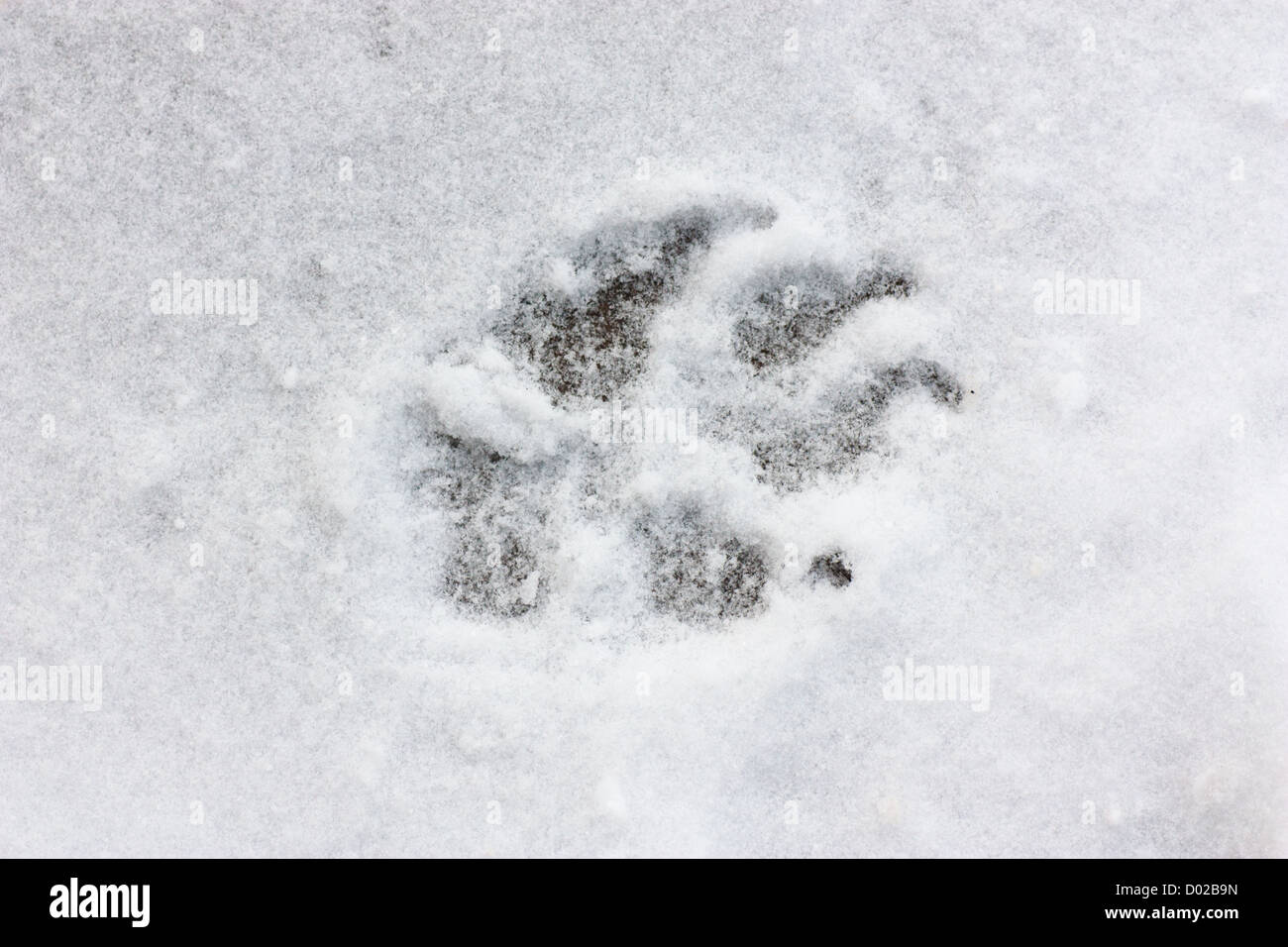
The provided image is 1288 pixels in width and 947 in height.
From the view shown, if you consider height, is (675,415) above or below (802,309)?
below

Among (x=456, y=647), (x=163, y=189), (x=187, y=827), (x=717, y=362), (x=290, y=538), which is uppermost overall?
(x=163, y=189)

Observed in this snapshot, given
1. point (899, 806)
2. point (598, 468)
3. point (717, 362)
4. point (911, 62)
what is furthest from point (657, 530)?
point (911, 62)

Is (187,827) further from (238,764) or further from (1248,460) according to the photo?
(1248,460)

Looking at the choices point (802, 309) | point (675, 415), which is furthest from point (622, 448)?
point (802, 309)

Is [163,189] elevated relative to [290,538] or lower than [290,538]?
elevated

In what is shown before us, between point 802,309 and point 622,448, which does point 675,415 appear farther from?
point 802,309
